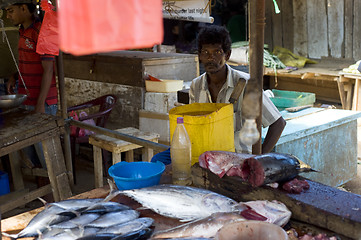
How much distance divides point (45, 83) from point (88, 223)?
→ 11.7 feet

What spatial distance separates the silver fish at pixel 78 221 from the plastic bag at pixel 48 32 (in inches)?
112

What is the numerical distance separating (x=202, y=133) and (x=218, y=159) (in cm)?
26

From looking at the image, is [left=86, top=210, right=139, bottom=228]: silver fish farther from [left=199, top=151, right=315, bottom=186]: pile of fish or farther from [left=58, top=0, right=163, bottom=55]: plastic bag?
[left=58, top=0, right=163, bottom=55]: plastic bag

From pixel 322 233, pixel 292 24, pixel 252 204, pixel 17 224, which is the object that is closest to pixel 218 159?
pixel 252 204

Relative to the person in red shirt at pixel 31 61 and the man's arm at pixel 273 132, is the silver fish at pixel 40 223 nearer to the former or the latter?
the man's arm at pixel 273 132

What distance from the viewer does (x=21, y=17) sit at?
5.26m

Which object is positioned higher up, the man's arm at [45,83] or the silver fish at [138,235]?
the man's arm at [45,83]

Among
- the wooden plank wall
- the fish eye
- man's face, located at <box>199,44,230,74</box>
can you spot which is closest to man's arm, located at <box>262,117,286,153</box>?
man's face, located at <box>199,44,230,74</box>

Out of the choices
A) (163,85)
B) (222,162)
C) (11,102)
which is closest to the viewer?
(222,162)

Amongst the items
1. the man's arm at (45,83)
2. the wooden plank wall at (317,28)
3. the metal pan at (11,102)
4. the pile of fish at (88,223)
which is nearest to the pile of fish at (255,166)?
the pile of fish at (88,223)

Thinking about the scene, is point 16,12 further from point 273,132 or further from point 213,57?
point 273,132

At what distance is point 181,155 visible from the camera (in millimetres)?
2764

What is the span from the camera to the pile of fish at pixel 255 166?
89.7 inches

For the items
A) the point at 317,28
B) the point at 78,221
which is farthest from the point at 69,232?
the point at 317,28
